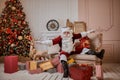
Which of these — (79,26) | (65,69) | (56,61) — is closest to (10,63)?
(56,61)

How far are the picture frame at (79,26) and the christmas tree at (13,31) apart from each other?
1513 millimetres

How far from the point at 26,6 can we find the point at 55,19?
3.54 feet

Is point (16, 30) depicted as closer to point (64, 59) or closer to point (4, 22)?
point (4, 22)

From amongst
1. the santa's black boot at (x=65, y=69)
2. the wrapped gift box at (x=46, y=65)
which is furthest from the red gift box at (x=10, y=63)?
the santa's black boot at (x=65, y=69)

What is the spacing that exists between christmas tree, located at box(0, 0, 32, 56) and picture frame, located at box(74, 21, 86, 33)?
1513mm

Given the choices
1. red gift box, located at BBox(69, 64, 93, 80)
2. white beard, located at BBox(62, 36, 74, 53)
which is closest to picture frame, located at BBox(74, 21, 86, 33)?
white beard, located at BBox(62, 36, 74, 53)

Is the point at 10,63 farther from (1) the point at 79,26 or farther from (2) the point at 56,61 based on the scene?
(1) the point at 79,26

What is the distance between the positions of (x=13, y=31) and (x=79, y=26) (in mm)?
2119

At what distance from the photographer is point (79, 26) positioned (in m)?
6.46

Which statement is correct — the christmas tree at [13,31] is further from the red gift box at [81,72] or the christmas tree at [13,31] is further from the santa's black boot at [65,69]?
the red gift box at [81,72]

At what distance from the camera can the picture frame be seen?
6.39m

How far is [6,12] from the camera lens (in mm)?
6539

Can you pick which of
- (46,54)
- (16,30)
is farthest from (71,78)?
(16,30)

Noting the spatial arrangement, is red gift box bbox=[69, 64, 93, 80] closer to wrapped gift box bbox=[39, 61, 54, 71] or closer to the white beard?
the white beard
